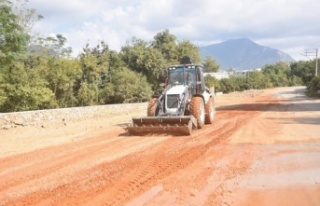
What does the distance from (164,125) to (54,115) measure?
A: 23.6 feet

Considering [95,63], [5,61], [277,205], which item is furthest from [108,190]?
[95,63]

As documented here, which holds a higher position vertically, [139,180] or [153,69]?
[153,69]

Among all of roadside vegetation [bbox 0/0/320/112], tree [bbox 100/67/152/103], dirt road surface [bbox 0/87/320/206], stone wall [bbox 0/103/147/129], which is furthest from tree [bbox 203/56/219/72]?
dirt road surface [bbox 0/87/320/206]

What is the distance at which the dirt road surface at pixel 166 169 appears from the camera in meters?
6.42

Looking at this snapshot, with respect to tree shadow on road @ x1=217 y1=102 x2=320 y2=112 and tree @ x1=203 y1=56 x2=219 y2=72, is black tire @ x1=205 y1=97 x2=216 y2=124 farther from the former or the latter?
tree @ x1=203 y1=56 x2=219 y2=72

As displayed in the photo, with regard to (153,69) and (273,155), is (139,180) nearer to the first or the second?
(273,155)

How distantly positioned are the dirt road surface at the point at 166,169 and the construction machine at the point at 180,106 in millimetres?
491

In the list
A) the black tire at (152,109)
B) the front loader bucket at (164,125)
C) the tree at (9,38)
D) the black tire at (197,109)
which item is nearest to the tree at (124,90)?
the tree at (9,38)

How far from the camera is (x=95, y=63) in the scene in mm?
33812

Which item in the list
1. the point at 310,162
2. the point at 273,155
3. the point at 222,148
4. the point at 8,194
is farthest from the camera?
the point at 222,148

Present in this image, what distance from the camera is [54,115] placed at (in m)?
18.6

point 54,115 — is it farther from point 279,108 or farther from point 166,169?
point 279,108

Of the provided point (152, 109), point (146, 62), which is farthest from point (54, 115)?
point (146, 62)

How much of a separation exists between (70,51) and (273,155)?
27675mm
